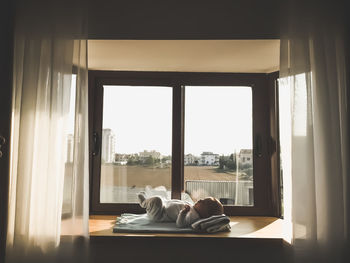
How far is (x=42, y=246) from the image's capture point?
1.30m

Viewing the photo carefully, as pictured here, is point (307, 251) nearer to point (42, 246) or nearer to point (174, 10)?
point (42, 246)

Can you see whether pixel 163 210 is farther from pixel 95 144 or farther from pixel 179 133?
pixel 95 144

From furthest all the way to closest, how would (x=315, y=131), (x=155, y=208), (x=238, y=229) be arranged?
(x=155, y=208)
(x=238, y=229)
(x=315, y=131)

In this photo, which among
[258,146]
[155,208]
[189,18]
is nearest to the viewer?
[189,18]

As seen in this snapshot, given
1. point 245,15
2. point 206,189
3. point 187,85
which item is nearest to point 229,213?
point 206,189

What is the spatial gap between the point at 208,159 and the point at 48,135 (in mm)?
1037

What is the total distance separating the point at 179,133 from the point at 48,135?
0.85 meters

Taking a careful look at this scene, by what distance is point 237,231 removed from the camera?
1523 millimetres

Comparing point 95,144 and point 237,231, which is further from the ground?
point 95,144

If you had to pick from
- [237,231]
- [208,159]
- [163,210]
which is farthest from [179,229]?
[208,159]

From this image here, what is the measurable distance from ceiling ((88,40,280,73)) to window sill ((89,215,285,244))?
3.22 feet

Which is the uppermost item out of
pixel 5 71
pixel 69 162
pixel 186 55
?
pixel 186 55

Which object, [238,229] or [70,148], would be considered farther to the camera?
[238,229]

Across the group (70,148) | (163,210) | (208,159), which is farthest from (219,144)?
(70,148)
